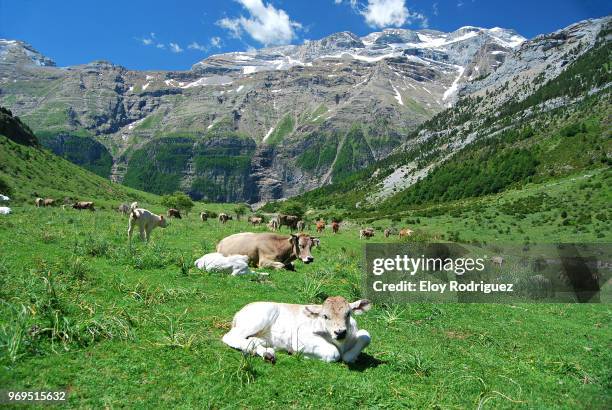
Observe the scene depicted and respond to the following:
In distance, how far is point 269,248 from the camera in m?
18.1

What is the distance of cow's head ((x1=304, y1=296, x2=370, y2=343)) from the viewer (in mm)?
7871

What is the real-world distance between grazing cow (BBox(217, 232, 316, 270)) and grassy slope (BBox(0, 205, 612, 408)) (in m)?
2.93

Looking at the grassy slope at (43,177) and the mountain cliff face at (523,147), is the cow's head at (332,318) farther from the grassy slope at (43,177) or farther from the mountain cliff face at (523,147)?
the mountain cliff face at (523,147)

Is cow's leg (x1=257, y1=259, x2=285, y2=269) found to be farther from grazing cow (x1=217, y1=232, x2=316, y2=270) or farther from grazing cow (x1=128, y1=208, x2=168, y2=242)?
grazing cow (x1=128, y1=208, x2=168, y2=242)

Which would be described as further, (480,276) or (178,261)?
(480,276)

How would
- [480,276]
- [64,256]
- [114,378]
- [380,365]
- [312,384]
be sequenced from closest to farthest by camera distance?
[114,378]
[312,384]
[380,365]
[64,256]
[480,276]

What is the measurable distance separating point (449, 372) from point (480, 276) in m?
14.8

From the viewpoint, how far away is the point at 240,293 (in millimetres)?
12375

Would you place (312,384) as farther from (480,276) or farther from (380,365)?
(480,276)

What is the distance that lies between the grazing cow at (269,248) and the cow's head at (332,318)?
9.16 meters

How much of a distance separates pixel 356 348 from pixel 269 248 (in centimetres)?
1017

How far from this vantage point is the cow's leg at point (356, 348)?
8133 millimetres

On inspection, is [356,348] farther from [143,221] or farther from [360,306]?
[143,221]

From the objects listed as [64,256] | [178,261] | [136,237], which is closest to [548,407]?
[178,261]
